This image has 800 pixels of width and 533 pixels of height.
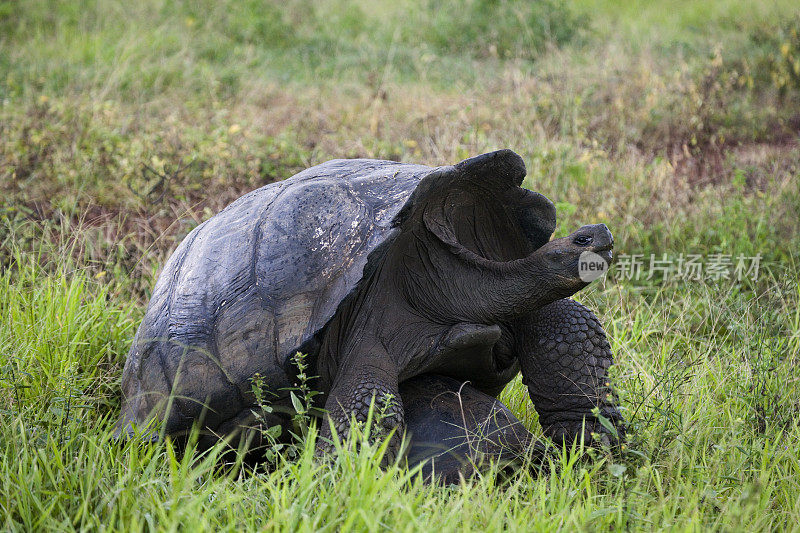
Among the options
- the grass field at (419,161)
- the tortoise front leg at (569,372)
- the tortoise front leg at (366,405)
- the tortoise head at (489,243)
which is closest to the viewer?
the grass field at (419,161)

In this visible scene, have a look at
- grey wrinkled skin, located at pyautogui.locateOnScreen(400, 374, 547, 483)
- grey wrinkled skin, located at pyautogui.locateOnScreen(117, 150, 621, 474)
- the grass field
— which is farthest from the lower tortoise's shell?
grey wrinkled skin, located at pyautogui.locateOnScreen(400, 374, 547, 483)

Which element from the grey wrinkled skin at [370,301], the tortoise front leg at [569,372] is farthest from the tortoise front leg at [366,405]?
the tortoise front leg at [569,372]

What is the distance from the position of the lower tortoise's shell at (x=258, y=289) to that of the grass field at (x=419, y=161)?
290 millimetres

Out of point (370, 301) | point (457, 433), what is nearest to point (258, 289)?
point (370, 301)

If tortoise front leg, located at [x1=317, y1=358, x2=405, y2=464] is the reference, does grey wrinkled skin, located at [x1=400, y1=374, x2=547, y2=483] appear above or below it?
below

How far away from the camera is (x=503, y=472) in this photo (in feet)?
8.31

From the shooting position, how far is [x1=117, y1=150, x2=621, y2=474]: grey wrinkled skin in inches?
96.9

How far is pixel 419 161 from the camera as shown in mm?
5480

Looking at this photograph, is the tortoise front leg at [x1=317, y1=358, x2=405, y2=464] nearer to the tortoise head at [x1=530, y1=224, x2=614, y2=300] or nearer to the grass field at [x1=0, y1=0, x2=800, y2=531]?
the grass field at [x1=0, y1=0, x2=800, y2=531]

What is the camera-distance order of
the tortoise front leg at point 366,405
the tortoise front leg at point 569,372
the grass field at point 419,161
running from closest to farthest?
the grass field at point 419,161 → the tortoise front leg at point 366,405 → the tortoise front leg at point 569,372

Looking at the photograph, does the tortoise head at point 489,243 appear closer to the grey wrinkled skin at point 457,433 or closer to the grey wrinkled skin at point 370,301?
the grey wrinkled skin at point 370,301

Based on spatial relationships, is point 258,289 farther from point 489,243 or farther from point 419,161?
point 419,161

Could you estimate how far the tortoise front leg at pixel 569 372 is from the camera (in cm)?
271

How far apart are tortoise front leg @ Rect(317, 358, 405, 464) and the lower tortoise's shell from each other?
0.19m
